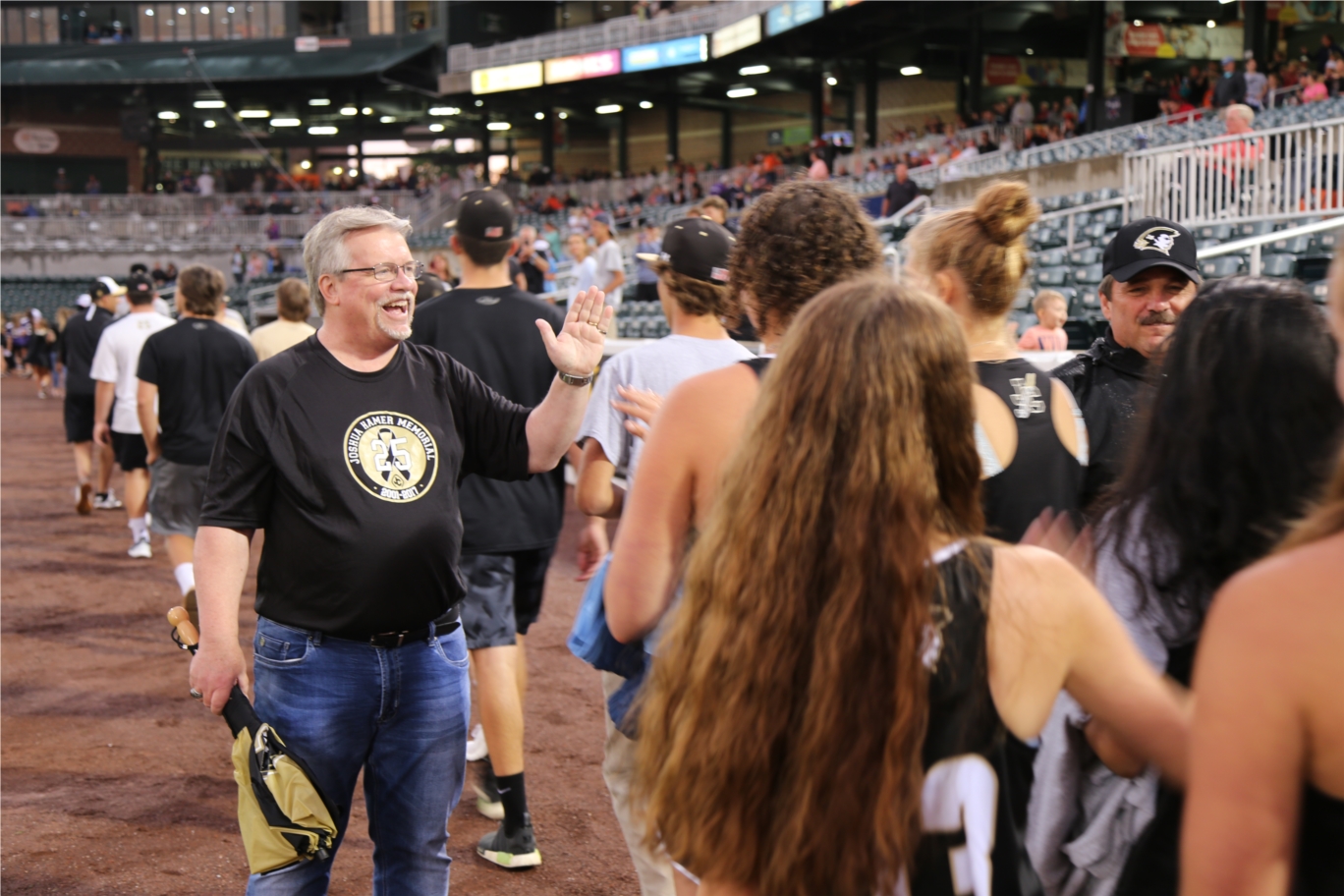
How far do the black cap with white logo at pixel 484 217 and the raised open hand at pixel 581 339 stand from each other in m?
1.35

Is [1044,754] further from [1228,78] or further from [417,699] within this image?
[1228,78]

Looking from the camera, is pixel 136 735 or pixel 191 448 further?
pixel 191 448

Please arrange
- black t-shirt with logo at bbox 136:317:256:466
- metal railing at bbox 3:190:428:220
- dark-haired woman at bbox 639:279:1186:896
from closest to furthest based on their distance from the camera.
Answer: dark-haired woman at bbox 639:279:1186:896
black t-shirt with logo at bbox 136:317:256:466
metal railing at bbox 3:190:428:220

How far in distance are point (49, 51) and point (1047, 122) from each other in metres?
44.8

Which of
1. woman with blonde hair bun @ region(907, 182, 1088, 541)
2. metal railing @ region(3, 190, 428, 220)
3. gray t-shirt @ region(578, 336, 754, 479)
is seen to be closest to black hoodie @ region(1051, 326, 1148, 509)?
woman with blonde hair bun @ region(907, 182, 1088, 541)

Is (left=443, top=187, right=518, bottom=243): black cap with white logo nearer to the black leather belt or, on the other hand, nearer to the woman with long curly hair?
the black leather belt

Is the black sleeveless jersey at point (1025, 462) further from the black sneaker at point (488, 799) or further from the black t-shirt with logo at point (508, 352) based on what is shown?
the black sneaker at point (488, 799)

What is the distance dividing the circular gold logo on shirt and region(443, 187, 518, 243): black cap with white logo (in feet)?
5.24

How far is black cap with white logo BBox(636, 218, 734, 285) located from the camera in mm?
2916

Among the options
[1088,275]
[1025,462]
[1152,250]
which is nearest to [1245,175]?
[1088,275]

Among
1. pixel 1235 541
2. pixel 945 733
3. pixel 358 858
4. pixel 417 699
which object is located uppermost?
pixel 1235 541

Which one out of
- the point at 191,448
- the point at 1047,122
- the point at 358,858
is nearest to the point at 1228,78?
the point at 1047,122

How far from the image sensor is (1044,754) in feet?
5.79

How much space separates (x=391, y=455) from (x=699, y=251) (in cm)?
94
